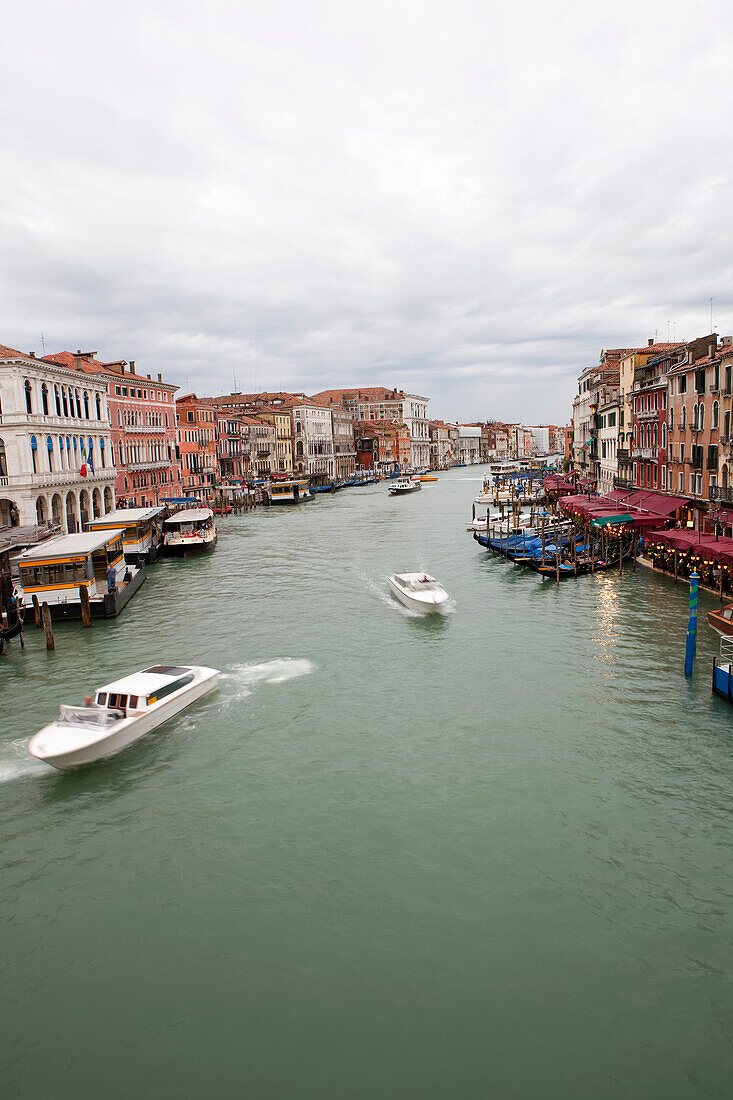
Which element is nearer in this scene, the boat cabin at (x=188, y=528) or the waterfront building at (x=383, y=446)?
the boat cabin at (x=188, y=528)

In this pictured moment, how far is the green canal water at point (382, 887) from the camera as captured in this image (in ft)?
23.7

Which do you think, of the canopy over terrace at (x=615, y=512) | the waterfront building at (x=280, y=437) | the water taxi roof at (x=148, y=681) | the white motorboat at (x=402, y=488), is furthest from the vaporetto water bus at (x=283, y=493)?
the water taxi roof at (x=148, y=681)

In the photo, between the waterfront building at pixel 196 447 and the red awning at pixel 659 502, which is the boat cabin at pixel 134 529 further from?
the waterfront building at pixel 196 447

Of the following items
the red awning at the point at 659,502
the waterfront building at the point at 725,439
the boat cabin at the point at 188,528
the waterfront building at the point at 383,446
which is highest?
the waterfront building at the point at 383,446

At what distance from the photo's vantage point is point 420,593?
25.0 m

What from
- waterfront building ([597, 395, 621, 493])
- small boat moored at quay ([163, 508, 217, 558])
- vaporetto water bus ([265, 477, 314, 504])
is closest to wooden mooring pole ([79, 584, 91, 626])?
small boat moored at quay ([163, 508, 217, 558])

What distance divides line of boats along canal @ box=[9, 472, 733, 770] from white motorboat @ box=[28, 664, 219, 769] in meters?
0.02

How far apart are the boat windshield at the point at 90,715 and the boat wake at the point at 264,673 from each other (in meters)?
3.16

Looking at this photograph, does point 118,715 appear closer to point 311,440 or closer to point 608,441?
point 608,441

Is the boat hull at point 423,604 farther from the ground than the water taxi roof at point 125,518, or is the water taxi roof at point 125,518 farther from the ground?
the water taxi roof at point 125,518

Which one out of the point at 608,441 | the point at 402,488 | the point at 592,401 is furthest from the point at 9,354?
the point at 402,488

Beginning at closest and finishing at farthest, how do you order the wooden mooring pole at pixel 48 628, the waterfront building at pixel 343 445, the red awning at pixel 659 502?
the wooden mooring pole at pixel 48 628 → the red awning at pixel 659 502 → the waterfront building at pixel 343 445

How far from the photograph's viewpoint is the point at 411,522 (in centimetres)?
5759

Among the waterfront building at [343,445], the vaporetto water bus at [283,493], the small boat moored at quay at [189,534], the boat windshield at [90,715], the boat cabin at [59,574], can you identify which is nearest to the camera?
the boat windshield at [90,715]
